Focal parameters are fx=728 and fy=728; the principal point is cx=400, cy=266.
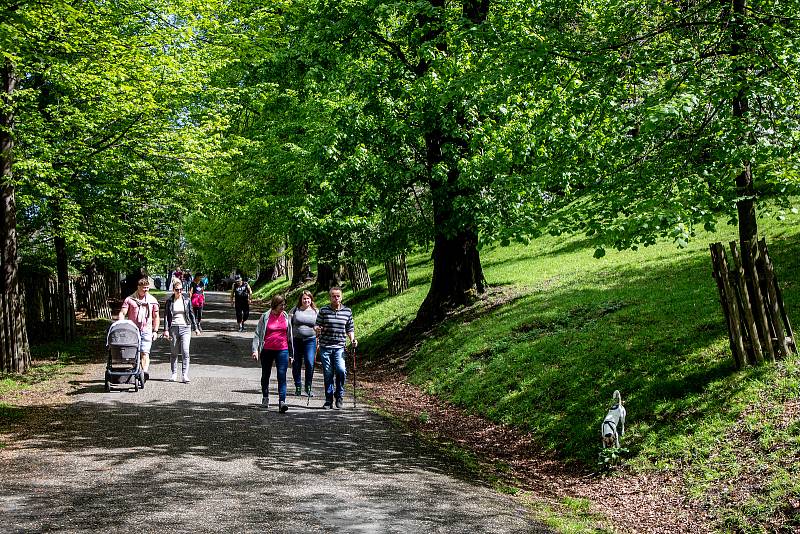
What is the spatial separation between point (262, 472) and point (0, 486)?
2685 millimetres

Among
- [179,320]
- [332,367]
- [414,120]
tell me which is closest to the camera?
[332,367]

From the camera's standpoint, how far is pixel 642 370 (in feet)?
35.7

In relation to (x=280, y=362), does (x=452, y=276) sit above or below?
above

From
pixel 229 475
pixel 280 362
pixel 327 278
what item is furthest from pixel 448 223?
pixel 327 278

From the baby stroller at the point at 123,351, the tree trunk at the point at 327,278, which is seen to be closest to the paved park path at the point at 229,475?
the baby stroller at the point at 123,351

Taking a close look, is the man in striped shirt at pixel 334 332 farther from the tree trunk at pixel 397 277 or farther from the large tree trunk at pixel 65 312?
the tree trunk at pixel 397 277

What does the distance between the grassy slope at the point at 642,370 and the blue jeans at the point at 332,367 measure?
2399mm

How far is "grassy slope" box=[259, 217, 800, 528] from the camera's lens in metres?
7.79

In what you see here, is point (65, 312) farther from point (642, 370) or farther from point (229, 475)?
point (642, 370)

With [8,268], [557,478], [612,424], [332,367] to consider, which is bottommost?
[557,478]

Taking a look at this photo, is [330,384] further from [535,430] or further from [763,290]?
[763,290]

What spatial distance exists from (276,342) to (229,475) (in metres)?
4.22

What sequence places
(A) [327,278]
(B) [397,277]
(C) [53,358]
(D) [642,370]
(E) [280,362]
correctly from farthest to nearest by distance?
(A) [327,278]
(B) [397,277]
(C) [53,358]
(E) [280,362]
(D) [642,370]

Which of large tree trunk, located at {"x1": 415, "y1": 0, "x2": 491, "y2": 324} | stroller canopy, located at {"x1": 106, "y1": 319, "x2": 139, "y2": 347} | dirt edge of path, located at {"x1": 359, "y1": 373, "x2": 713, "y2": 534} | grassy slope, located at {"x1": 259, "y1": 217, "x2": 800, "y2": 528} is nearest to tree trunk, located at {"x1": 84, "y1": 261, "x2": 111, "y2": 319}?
grassy slope, located at {"x1": 259, "y1": 217, "x2": 800, "y2": 528}
